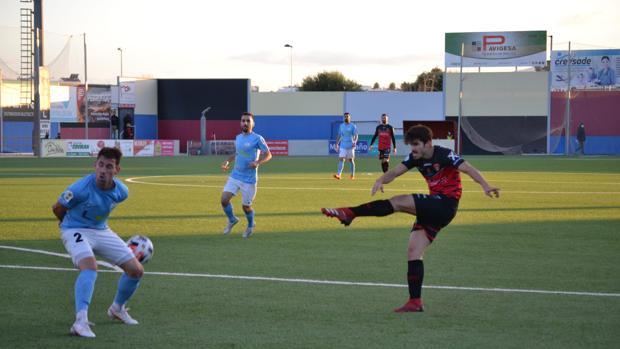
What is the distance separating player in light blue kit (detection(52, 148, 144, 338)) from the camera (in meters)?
7.33

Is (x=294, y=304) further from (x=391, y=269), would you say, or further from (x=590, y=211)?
(x=590, y=211)

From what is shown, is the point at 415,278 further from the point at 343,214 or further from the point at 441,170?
the point at 441,170

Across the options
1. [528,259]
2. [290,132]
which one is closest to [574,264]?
[528,259]

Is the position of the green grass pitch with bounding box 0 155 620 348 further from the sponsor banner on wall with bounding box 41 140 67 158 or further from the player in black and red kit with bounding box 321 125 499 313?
the sponsor banner on wall with bounding box 41 140 67 158

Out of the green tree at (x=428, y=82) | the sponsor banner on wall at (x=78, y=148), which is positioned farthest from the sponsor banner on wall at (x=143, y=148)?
the green tree at (x=428, y=82)

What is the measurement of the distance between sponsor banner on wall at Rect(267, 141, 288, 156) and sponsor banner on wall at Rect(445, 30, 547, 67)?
1982 centimetres

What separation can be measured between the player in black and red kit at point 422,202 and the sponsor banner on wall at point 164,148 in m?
53.1

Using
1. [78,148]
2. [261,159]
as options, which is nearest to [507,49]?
[78,148]

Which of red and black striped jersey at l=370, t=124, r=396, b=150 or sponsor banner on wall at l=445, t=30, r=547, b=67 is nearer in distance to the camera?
red and black striped jersey at l=370, t=124, r=396, b=150

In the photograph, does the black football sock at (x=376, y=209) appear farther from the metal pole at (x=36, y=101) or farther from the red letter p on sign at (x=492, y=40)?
the red letter p on sign at (x=492, y=40)

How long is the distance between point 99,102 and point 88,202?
333 ft

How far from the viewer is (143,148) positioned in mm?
59500

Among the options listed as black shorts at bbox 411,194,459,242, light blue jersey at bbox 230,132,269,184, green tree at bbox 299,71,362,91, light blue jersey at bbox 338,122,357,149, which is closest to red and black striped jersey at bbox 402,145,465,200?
black shorts at bbox 411,194,459,242

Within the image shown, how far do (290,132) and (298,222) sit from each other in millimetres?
60160
